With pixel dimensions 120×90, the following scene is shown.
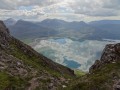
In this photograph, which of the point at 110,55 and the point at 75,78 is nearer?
the point at 110,55

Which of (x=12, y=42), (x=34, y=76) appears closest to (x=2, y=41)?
(x=12, y=42)

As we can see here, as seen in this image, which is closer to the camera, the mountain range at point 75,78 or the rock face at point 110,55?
the mountain range at point 75,78

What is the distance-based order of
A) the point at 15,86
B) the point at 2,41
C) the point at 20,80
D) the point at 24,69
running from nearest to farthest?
1. the point at 15,86
2. the point at 20,80
3. the point at 24,69
4. the point at 2,41

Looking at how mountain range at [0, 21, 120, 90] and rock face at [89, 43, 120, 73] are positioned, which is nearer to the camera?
mountain range at [0, 21, 120, 90]

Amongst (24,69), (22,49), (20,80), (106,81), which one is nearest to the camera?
(106,81)

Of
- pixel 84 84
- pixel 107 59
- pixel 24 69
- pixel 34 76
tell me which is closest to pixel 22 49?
pixel 24 69

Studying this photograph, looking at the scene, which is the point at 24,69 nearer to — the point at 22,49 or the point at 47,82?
the point at 47,82

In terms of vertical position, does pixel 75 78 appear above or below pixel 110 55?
below

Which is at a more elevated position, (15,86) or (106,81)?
(106,81)

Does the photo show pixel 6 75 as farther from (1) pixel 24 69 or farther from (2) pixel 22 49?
(2) pixel 22 49

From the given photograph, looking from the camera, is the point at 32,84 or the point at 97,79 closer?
the point at 97,79
